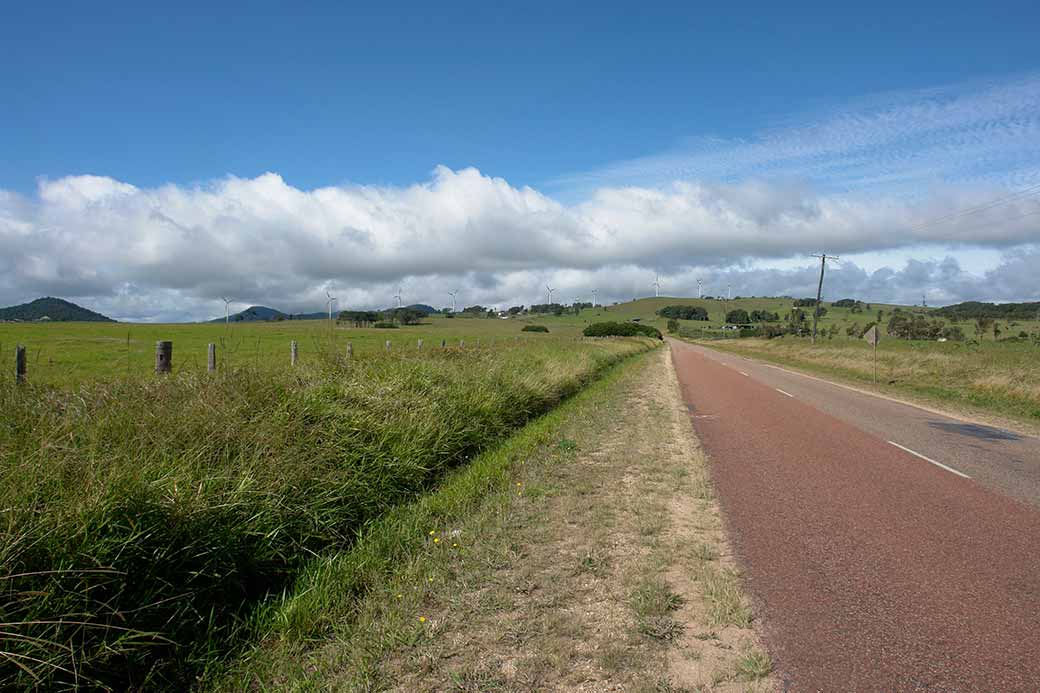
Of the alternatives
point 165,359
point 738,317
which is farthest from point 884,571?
point 738,317

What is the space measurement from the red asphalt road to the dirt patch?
1.01 feet

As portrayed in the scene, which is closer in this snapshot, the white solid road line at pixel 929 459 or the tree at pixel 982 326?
the white solid road line at pixel 929 459

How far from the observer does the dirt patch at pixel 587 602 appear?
3234 millimetres

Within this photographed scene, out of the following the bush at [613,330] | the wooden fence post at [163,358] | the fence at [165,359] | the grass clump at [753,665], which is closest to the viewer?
the grass clump at [753,665]

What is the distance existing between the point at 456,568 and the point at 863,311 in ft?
535

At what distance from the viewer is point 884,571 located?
4.54 meters

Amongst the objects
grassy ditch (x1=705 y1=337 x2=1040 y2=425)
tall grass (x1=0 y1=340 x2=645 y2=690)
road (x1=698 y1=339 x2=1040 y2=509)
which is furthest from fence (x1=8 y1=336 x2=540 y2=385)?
grassy ditch (x1=705 y1=337 x2=1040 y2=425)

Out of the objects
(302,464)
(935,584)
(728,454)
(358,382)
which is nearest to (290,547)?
(302,464)

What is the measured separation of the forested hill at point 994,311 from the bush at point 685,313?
254 ft

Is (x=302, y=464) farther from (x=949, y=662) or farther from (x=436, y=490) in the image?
(x=949, y=662)

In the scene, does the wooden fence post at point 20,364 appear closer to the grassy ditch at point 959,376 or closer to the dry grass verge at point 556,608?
the dry grass verge at point 556,608

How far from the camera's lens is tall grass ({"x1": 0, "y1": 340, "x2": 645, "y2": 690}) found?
321cm

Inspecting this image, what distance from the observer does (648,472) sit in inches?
306

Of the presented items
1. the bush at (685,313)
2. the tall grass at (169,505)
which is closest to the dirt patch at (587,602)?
the tall grass at (169,505)
